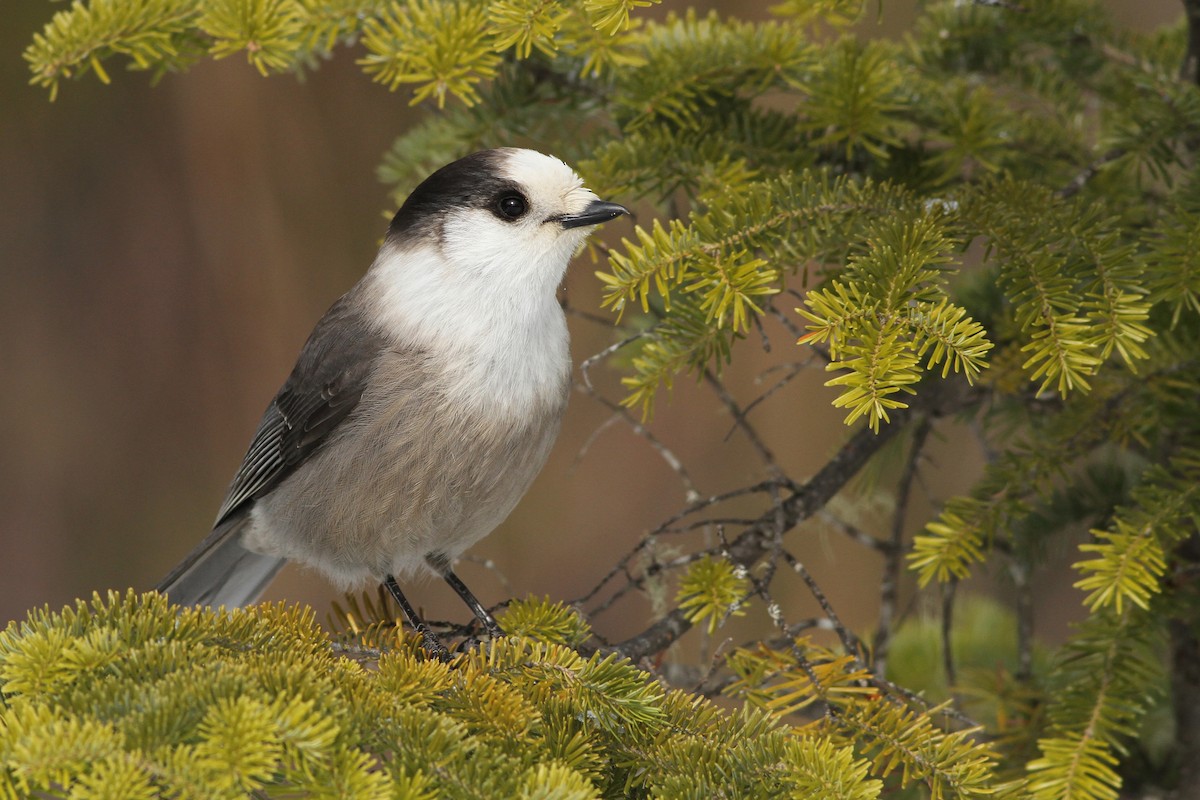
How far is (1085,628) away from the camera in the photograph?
54.1 inches

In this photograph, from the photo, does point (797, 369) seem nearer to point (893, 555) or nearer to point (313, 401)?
→ point (893, 555)

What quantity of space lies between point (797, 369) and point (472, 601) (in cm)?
61

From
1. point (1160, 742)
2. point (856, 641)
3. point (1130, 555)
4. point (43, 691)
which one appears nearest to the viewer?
point (43, 691)

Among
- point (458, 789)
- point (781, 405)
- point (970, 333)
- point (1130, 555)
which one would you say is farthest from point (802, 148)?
point (781, 405)

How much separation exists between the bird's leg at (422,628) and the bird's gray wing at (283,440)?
0.25m

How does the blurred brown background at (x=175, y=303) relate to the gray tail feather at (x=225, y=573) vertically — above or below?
above

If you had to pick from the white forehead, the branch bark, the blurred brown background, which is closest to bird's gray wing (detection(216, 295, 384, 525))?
the white forehead

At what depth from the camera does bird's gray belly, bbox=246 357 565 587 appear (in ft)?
5.24

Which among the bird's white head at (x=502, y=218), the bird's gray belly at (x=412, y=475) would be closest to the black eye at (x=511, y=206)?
the bird's white head at (x=502, y=218)

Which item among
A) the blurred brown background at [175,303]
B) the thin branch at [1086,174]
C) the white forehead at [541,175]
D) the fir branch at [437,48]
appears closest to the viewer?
the fir branch at [437,48]

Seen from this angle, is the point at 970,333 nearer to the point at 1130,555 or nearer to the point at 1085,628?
the point at 1130,555

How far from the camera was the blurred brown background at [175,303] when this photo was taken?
305 centimetres

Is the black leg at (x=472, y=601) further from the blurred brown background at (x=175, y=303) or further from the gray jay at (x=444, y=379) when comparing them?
the blurred brown background at (x=175, y=303)

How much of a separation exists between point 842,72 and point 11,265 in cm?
247
